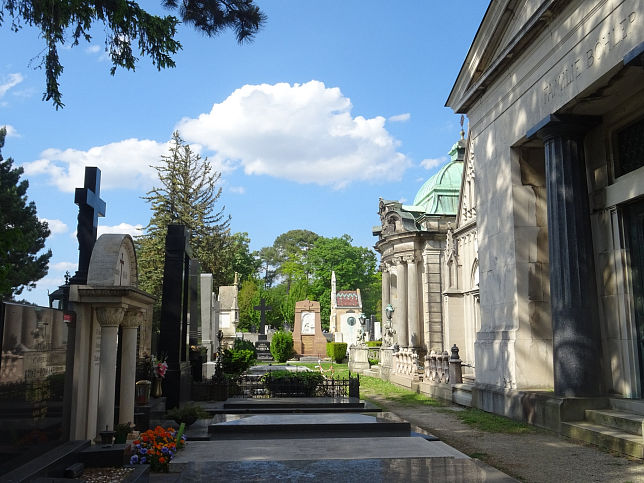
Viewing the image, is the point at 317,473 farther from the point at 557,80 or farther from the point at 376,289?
the point at 376,289

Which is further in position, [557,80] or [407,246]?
[407,246]

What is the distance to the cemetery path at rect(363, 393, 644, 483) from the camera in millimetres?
7109

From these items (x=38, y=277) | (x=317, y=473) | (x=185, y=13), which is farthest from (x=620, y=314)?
(x=38, y=277)

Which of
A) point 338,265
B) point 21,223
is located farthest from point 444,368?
point 338,265

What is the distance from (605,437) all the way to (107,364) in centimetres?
749

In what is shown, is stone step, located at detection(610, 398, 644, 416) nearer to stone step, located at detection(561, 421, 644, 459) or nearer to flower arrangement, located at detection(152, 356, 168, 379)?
stone step, located at detection(561, 421, 644, 459)

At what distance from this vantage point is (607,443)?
862cm

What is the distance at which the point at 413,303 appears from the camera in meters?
26.5

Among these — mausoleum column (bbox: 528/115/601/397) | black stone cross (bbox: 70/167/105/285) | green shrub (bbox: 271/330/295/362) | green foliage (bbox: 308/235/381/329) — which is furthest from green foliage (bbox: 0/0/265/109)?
green foliage (bbox: 308/235/381/329)

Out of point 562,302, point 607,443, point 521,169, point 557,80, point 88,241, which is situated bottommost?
point 607,443

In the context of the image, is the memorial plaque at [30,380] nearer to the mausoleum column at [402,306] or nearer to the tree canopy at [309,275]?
the mausoleum column at [402,306]

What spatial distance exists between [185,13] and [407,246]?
62.4 ft

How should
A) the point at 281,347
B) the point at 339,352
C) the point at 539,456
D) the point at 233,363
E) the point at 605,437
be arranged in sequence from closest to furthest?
the point at 539,456 < the point at 605,437 < the point at 233,363 < the point at 281,347 < the point at 339,352

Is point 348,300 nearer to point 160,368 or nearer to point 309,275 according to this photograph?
point 309,275
